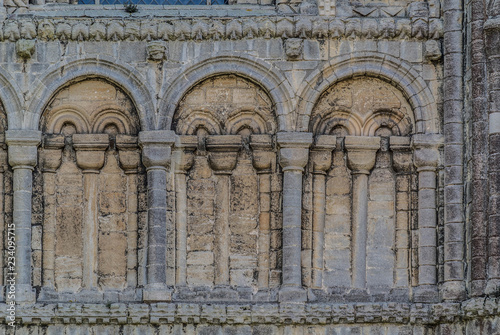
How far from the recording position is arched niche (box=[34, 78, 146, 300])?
70.3ft

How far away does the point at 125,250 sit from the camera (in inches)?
846

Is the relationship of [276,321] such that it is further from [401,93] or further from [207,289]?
[401,93]

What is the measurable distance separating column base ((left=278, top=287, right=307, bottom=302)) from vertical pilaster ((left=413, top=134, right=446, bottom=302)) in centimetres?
157

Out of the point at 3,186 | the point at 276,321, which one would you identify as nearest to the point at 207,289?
the point at 276,321

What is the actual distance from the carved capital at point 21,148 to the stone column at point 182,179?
195cm

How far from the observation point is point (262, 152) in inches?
850

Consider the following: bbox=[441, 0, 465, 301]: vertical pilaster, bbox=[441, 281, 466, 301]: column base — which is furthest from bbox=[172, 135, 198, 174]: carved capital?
bbox=[441, 281, 466, 301]: column base

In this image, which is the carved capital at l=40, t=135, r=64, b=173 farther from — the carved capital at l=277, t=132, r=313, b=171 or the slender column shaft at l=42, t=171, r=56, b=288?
the carved capital at l=277, t=132, r=313, b=171

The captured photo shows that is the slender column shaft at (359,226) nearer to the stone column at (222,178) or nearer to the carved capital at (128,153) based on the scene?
the stone column at (222,178)

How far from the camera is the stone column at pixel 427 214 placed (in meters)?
21.2

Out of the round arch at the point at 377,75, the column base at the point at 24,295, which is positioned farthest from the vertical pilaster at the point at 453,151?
the column base at the point at 24,295

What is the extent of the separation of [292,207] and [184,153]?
1.72 meters

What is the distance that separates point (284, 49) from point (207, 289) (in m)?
3.53

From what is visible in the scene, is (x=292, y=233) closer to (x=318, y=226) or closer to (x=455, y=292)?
(x=318, y=226)
